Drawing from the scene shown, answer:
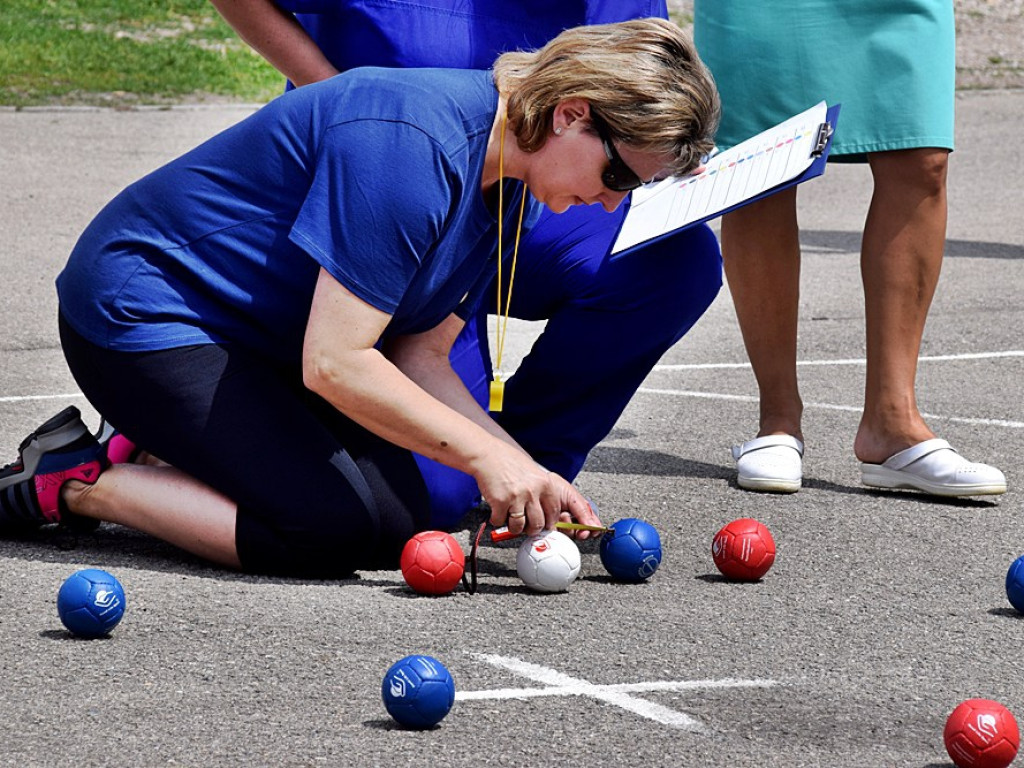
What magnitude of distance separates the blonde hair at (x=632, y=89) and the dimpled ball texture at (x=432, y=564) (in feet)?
3.24

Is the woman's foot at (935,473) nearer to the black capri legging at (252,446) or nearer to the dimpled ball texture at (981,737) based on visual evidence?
the black capri legging at (252,446)

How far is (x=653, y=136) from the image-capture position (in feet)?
12.9

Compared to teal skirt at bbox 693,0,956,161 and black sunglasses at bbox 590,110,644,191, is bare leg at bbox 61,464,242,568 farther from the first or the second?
teal skirt at bbox 693,0,956,161

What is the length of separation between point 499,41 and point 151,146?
8744 millimetres

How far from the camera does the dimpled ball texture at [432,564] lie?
4.25 meters

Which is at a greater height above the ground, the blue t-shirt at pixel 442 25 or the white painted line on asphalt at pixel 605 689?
the blue t-shirt at pixel 442 25

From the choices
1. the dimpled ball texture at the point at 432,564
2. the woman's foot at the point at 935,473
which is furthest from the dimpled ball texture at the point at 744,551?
the woman's foot at the point at 935,473

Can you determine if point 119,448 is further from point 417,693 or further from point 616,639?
point 417,693

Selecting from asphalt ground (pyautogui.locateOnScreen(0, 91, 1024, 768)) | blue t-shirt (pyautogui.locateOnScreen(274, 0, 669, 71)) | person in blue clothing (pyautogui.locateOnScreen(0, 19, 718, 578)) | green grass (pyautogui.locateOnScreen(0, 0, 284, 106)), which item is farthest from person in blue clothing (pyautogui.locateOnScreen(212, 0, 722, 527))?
green grass (pyautogui.locateOnScreen(0, 0, 284, 106))

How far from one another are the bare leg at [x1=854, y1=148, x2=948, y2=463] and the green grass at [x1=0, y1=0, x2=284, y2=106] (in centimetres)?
1099

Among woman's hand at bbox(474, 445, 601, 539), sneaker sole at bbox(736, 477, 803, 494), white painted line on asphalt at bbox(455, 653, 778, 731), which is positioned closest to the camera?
white painted line on asphalt at bbox(455, 653, 778, 731)

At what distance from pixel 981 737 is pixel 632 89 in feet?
5.24

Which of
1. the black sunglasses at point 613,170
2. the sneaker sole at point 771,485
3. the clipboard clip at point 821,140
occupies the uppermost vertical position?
the black sunglasses at point 613,170

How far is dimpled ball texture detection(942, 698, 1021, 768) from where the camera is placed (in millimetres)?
3170
